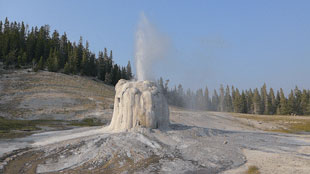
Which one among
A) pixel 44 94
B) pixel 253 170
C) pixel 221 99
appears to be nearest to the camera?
pixel 253 170

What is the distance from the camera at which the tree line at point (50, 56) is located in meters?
79.6

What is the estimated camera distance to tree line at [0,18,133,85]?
261 feet

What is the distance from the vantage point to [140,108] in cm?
1966

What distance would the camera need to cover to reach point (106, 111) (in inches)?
1932

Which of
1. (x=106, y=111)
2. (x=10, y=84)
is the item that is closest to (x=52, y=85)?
(x=10, y=84)

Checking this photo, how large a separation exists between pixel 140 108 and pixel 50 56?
77.8 meters

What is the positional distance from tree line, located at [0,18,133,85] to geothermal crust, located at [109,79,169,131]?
6619 cm

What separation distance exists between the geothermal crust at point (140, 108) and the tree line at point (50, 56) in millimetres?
66193

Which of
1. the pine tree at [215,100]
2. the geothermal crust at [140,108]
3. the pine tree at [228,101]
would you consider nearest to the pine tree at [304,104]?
the pine tree at [228,101]

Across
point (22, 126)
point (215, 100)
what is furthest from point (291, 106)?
point (22, 126)

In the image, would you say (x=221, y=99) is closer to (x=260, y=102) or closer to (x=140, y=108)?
(x=260, y=102)

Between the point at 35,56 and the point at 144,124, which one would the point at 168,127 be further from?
the point at 35,56

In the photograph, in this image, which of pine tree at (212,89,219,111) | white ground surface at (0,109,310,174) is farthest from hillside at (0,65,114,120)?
pine tree at (212,89,219,111)

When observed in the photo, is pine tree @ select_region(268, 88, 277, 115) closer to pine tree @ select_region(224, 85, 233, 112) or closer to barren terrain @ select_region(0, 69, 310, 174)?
pine tree @ select_region(224, 85, 233, 112)
